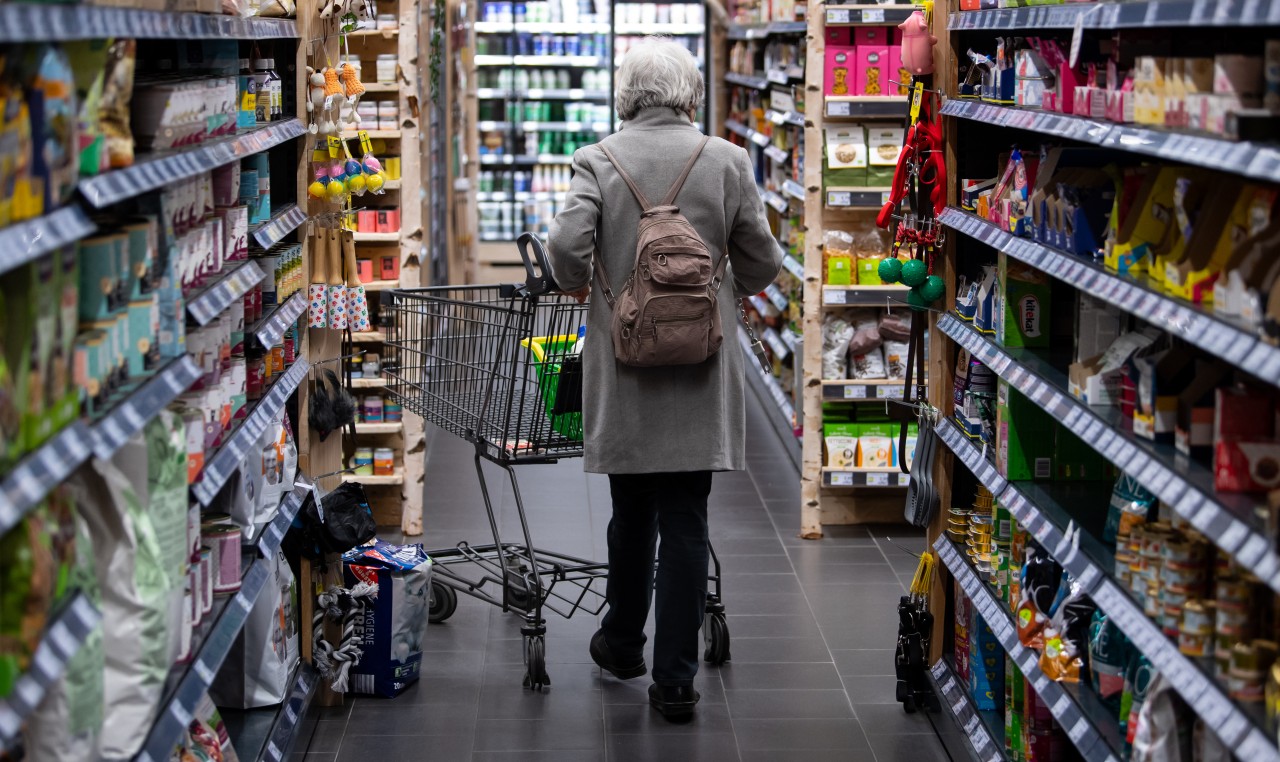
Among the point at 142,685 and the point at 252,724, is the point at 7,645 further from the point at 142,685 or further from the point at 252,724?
the point at 252,724

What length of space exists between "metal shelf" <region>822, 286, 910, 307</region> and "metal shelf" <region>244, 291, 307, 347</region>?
2.73 m

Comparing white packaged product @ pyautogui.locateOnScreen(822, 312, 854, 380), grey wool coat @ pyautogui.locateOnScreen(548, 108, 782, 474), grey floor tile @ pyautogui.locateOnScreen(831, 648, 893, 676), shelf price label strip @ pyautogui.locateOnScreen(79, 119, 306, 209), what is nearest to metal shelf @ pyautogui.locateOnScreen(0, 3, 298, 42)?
shelf price label strip @ pyautogui.locateOnScreen(79, 119, 306, 209)

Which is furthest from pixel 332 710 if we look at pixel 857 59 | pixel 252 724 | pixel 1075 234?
pixel 857 59

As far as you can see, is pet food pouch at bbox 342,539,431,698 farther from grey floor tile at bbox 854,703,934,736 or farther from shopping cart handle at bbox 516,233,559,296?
grey floor tile at bbox 854,703,934,736

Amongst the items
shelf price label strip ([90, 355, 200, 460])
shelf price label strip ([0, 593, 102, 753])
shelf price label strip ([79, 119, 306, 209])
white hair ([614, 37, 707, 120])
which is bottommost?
shelf price label strip ([0, 593, 102, 753])

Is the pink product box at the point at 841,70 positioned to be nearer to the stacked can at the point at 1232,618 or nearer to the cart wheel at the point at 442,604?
the cart wheel at the point at 442,604

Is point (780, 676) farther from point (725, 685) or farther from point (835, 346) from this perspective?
point (835, 346)

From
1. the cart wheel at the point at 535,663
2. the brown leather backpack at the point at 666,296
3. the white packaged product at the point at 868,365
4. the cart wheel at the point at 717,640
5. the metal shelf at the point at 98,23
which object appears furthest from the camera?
the white packaged product at the point at 868,365

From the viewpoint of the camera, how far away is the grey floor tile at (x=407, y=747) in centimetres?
430

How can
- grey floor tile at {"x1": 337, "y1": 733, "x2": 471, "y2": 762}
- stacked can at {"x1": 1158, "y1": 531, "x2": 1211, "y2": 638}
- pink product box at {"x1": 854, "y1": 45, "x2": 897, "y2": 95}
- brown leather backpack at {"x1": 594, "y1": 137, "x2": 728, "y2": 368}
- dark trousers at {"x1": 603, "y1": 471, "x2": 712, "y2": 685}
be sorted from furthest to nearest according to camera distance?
pink product box at {"x1": 854, "y1": 45, "x2": 897, "y2": 95} → dark trousers at {"x1": 603, "y1": 471, "x2": 712, "y2": 685} → grey floor tile at {"x1": 337, "y1": 733, "x2": 471, "y2": 762} → brown leather backpack at {"x1": 594, "y1": 137, "x2": 728, "y2": 368} → stacked can at {"x1": 1158, "y1": 531, "x2": 1211, "y2": 638}

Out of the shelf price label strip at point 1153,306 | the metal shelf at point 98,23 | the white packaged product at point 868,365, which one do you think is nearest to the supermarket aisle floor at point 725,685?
the white packaged product at point 868,365

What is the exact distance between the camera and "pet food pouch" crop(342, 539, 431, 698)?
4.71 metres

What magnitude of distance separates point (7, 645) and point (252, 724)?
1948 mm

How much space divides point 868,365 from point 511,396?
2.41 metres
